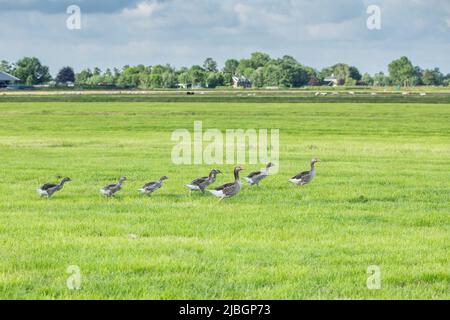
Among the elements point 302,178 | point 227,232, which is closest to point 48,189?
point 227,232

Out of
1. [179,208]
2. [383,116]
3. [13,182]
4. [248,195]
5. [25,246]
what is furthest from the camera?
[383,116]

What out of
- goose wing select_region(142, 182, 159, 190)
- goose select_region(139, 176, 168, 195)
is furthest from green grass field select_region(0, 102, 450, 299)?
goose wing select_region(142, 182, 159, 190)

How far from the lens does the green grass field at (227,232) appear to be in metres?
10.7

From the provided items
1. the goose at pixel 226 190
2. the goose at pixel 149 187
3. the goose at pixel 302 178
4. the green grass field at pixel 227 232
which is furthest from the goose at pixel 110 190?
the goose at pixel 302 178

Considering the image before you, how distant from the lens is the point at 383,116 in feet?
237

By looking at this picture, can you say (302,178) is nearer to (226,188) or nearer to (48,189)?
(226,188)

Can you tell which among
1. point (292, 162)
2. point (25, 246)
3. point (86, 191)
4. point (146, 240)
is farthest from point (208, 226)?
point (292, 162)

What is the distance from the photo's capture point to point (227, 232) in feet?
47.9

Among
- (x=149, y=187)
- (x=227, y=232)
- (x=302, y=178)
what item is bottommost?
(x=227, y=232)

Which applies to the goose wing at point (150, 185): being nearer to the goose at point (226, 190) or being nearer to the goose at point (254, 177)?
the goose at point (226, 190)

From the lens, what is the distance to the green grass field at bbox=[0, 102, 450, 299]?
10.7m

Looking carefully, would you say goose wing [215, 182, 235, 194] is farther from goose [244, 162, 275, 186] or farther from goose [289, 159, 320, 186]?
goose [289, 159, 320, 186]

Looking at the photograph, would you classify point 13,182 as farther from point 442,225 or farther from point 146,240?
point 442,225
